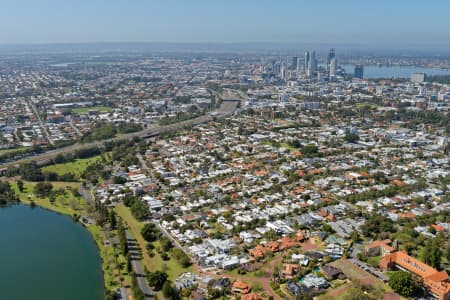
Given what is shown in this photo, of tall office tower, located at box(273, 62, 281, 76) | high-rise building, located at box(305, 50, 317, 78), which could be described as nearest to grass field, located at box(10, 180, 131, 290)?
high-rise building, located at box(305, 50, 317, 78)

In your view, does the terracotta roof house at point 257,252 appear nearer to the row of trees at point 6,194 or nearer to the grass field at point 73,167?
the row of trees at point 6,194

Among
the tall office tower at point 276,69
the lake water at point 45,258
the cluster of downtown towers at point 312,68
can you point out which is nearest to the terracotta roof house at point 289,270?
the lake water at point 45,258

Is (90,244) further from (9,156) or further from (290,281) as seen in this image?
(9,156)

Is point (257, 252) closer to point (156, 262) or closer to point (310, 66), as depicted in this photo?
point (156, 262)

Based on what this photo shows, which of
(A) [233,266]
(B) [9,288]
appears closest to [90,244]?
(B) [9,288]

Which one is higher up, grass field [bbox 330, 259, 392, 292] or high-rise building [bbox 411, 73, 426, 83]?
high-rise building [bbox 411, 73, 426, 83]

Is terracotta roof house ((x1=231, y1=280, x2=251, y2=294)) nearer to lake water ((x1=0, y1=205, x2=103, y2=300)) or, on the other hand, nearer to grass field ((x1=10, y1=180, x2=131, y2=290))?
grass field ((x1=10, y1=180, x2=131, y2=290))
